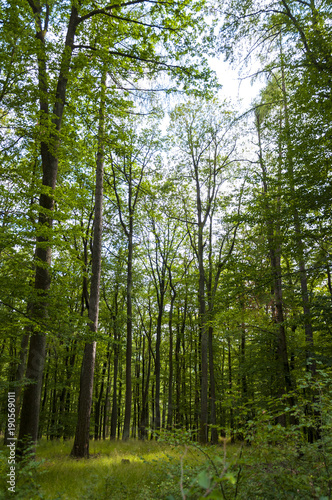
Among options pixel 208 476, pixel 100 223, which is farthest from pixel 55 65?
pixel 208 476

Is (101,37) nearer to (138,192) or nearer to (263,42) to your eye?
(263,42)

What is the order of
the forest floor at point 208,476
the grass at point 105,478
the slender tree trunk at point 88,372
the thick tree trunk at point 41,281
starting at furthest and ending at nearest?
the slender tree trunk at point 88,372
the thick tree trunk at point 41,281
the grass at point 105,478
the forest floor at point 208,476

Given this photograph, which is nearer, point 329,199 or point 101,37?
point 329,199

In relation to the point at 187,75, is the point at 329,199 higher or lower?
lower

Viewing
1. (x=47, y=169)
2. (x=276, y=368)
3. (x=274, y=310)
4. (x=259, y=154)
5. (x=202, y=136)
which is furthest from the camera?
(x=202, y=136)

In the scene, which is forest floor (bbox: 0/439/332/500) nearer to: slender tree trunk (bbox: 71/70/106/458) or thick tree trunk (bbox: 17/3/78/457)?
thick tree trunk (bbox: 17/3/78/457)

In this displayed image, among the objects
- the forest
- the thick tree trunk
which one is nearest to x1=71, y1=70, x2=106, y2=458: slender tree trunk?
the forest

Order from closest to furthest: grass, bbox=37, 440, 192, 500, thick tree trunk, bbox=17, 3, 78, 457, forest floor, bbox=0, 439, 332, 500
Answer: forest floor, bbox=0, 439, 332, 500 < grass, bbox=37, 440, 192, 500 < thick tree trunk, bbox=17, 3, 78, 457

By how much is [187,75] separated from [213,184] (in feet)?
25.1

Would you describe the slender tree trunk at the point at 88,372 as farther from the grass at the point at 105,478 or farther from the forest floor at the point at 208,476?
the forest floor at the point at 208,476

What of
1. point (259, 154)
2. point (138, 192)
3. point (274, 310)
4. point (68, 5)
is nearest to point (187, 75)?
point (68, 5)

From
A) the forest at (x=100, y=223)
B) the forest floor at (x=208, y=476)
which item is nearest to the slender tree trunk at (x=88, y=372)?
the forest at (x=100, y=223)

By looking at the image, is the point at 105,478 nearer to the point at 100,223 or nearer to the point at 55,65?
the point at 100,223

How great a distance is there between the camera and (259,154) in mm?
13844
